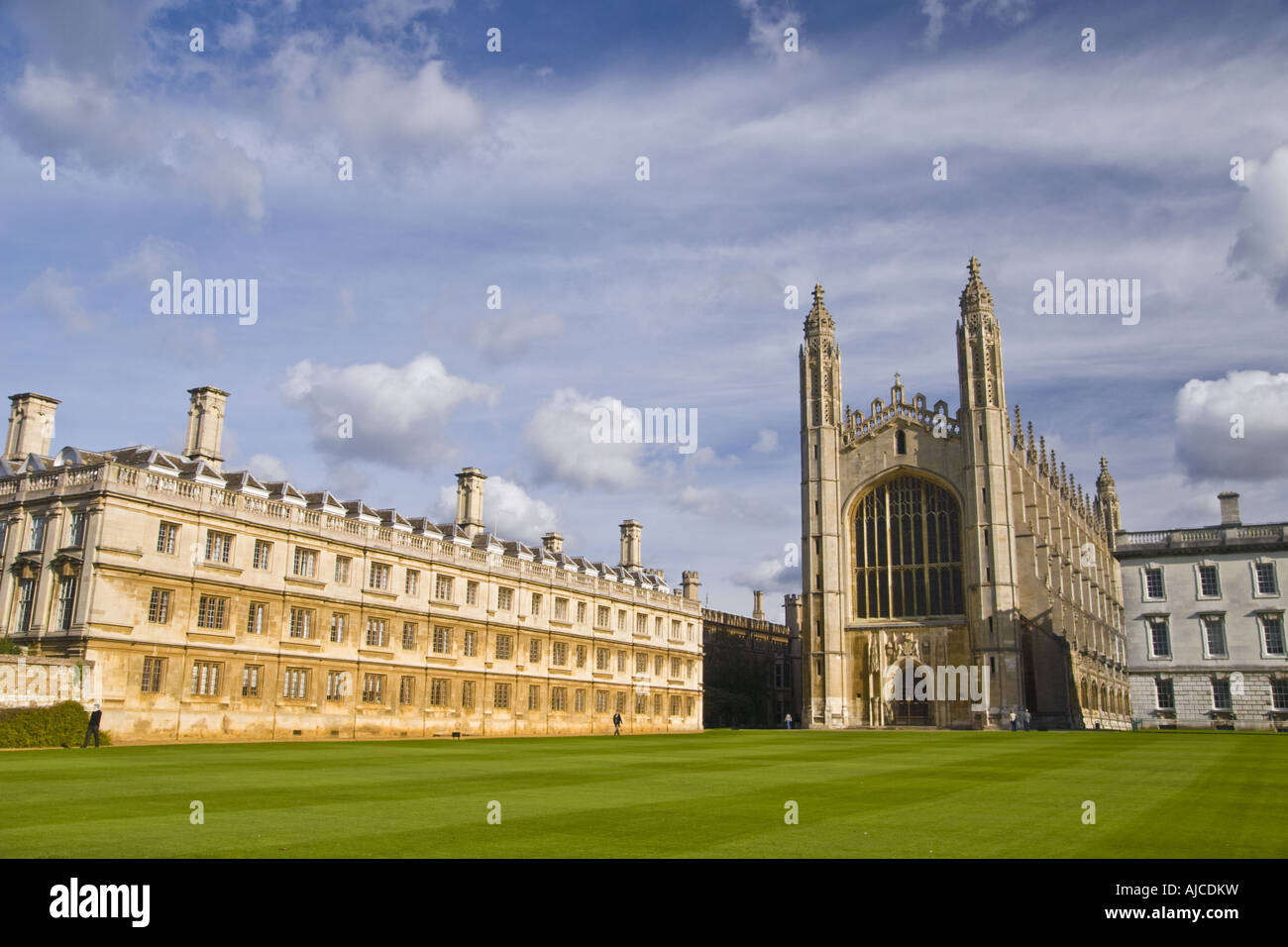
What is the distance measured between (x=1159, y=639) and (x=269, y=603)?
67.2 metres

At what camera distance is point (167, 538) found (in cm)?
3659

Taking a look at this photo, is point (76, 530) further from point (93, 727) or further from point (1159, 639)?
point (1159, 639)

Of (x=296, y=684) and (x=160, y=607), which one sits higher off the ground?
(x=160, y=607)

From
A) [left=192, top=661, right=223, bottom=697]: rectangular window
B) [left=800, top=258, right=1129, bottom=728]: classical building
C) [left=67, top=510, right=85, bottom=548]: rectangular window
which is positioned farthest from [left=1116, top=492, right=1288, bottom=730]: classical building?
[left=67, top=510, right=85, bottom=548]: rectangular window

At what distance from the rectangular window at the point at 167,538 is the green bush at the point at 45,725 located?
22.3ft

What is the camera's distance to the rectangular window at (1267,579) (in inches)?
2908

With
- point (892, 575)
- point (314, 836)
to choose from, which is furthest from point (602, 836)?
point (892, 575)

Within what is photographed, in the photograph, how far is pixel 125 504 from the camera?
35.0m

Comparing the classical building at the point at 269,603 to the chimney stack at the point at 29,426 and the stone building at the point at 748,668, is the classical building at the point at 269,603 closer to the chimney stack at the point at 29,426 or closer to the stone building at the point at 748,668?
the chimney stack at the point at 29,426

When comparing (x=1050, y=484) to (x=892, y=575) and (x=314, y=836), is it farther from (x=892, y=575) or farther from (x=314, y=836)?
(x=314, y=836)

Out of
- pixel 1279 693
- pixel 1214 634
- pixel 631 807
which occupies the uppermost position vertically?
pixel 1214 634

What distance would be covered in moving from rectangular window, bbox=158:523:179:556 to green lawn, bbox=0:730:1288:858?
13.2 meters

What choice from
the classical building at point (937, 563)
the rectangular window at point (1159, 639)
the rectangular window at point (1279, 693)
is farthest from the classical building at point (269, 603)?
the rectangular window at point (1279, 693)

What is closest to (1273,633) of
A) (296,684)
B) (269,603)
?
(296,684)
